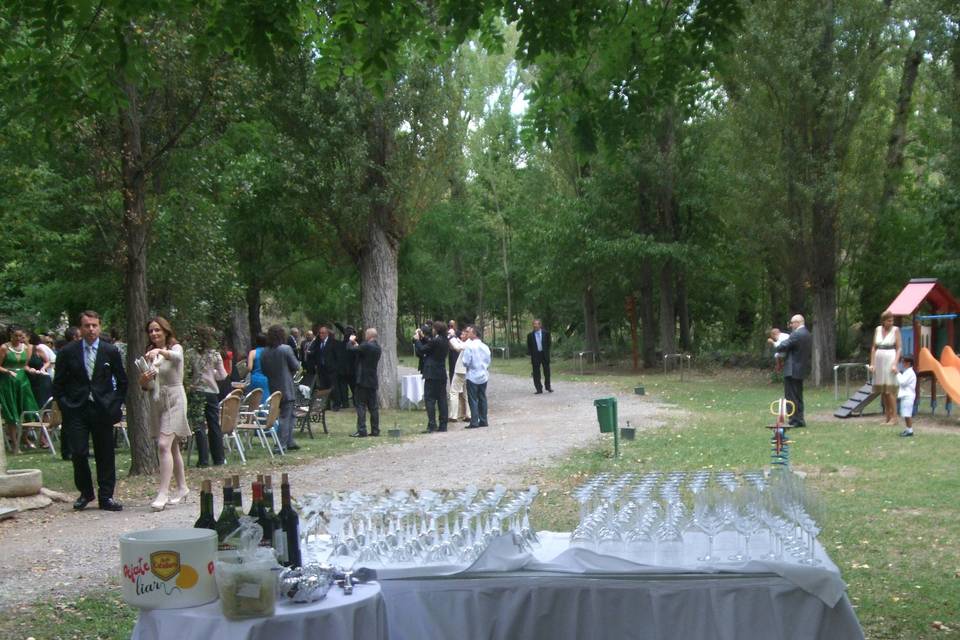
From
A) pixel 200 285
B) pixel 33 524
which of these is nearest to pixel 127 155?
pixel 200 285

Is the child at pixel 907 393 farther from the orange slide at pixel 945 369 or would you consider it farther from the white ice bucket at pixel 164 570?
the white ice bucket at pixel 164 570

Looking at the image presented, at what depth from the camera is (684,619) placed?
4410 mm

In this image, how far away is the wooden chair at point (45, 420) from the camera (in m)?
17.1

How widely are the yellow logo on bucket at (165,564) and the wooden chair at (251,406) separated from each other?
1200 cm

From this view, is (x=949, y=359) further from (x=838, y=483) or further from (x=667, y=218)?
(x=667, y=218)

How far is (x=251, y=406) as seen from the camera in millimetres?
16281

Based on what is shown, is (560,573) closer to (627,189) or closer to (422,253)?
(627,189)

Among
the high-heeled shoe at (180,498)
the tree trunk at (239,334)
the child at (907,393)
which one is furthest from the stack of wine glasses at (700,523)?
the tree trunk at (239,334)

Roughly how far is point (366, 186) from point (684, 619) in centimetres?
1855

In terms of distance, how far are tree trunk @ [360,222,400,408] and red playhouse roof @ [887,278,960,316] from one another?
34.0 feet

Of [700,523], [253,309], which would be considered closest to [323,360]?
[253,309]

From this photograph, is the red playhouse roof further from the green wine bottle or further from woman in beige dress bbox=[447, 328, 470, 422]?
the green wine bottle

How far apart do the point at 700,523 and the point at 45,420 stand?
15.8m

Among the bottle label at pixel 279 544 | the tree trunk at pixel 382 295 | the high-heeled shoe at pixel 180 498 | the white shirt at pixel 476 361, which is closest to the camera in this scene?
the bottle label at pixel 279 544
